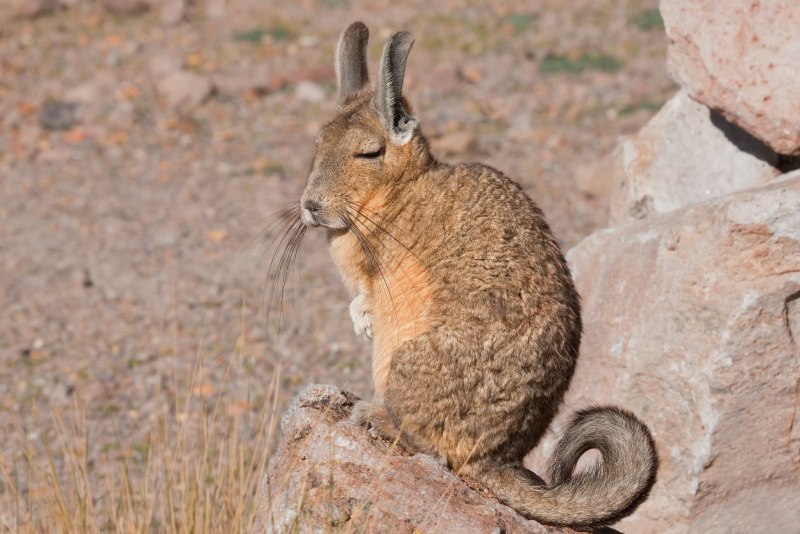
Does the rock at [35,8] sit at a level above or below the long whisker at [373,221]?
below

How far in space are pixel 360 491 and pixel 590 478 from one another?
96cm

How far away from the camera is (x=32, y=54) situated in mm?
15641

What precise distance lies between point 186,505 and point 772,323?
285cm

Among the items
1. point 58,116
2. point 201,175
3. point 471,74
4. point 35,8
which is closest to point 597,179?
point 471,74

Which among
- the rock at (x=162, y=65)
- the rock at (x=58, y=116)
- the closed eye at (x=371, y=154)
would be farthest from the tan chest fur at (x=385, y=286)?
the rock at (x=162, y=65)

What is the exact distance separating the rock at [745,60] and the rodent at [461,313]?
1.69 metres

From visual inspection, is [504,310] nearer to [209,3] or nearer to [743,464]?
[743,464]

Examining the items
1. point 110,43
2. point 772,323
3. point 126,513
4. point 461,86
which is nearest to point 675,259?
point 772,323

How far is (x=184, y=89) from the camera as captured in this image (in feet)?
47.0

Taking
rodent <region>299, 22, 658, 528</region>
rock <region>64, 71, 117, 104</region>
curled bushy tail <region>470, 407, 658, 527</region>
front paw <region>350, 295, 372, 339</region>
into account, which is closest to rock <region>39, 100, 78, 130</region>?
rock <region>64, 71, 117, 104</region>

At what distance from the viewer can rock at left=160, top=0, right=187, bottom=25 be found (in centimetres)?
1650

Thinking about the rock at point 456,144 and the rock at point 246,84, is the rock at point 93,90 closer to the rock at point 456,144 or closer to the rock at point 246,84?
the rock at point 246,84

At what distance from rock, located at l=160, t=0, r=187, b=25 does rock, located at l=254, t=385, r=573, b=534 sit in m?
12.7

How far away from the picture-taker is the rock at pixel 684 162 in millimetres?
6762
